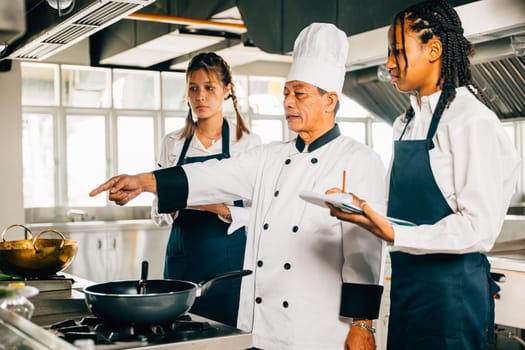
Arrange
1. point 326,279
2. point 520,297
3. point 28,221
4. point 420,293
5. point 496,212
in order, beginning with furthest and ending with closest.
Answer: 1. point 28,221
2. point 520,297
3. point 326,279
4. point 420,293
5. point 496,212

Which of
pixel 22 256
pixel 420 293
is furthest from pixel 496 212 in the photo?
pixel 22 256

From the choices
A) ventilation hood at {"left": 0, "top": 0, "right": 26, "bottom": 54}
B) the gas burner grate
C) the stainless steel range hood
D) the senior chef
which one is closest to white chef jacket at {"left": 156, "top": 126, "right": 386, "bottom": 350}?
the senior chef

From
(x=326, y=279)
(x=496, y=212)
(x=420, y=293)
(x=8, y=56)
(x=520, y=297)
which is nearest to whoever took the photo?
(x=496, y=212)

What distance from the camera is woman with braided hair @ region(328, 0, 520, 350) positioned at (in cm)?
199

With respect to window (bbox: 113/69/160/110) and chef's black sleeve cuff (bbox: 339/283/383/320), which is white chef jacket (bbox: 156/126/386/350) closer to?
chef's black sleeve cuff (bbox: 339/283/383/320)

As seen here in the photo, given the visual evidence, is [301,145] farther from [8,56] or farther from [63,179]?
[63,179]

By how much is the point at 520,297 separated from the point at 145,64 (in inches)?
240

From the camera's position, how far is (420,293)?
215 cm

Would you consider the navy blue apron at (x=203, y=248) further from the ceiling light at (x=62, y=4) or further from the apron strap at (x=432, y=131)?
the apron strap at (x=432, y=131)

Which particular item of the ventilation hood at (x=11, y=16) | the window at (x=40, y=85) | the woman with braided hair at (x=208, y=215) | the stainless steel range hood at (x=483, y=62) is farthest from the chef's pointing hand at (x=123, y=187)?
the window at (x=40, y=85)

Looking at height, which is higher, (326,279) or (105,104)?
(105,104)

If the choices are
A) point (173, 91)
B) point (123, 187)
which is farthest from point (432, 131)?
point (173, 91)

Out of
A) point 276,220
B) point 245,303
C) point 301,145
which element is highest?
point 301,145

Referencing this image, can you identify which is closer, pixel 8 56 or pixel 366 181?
pixel 366 181
